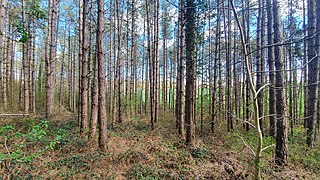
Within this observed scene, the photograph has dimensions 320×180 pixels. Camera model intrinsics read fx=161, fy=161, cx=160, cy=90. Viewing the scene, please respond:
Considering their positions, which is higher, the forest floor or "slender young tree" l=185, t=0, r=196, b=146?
"slender young tree" l=185, t=0, r=196, b=146

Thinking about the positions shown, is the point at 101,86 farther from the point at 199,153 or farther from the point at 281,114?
the point at 281,114

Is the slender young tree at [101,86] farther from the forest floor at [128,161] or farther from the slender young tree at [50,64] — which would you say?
the slender young tree at [50,64]

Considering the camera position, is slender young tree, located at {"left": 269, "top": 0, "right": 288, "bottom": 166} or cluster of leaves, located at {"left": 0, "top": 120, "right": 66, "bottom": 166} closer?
cluster of leaves, located at {"left": 0, "top": 120, "right": 66, "bottom": 166}

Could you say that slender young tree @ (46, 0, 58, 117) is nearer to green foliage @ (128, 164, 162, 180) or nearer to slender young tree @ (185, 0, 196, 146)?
green foliage @ (128, 164, 162, 180)

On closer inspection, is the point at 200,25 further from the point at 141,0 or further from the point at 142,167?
the point at 141,0

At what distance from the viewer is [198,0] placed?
595 centimetres

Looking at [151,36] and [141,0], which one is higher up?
[141,0]

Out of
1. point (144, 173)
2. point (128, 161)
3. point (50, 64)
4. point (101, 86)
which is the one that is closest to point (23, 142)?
point (101, 86)

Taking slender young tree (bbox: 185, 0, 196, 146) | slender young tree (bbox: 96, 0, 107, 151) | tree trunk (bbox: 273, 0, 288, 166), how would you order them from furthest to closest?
slender young tree (bbox: 185, 0, 196, 146) < slender young tree (bbox: 96, 0, 107, 151) < tree trunk (bbox: 273, 0, 288, 166)

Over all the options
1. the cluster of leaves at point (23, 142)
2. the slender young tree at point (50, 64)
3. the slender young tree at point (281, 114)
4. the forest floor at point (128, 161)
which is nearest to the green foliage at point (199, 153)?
the forest floor at point (128, 161)

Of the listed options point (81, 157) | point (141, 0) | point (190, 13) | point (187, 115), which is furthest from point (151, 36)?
point (81, 157)

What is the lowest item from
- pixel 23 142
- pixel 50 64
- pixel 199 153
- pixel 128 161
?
pixel 199 153

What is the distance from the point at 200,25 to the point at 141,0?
7.15m

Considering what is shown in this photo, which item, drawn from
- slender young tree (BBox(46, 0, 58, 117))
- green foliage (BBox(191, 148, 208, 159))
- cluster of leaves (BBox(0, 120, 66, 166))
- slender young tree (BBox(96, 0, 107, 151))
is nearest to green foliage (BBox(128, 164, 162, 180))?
slender young tree (BBox(96, 0, 107, 151))
